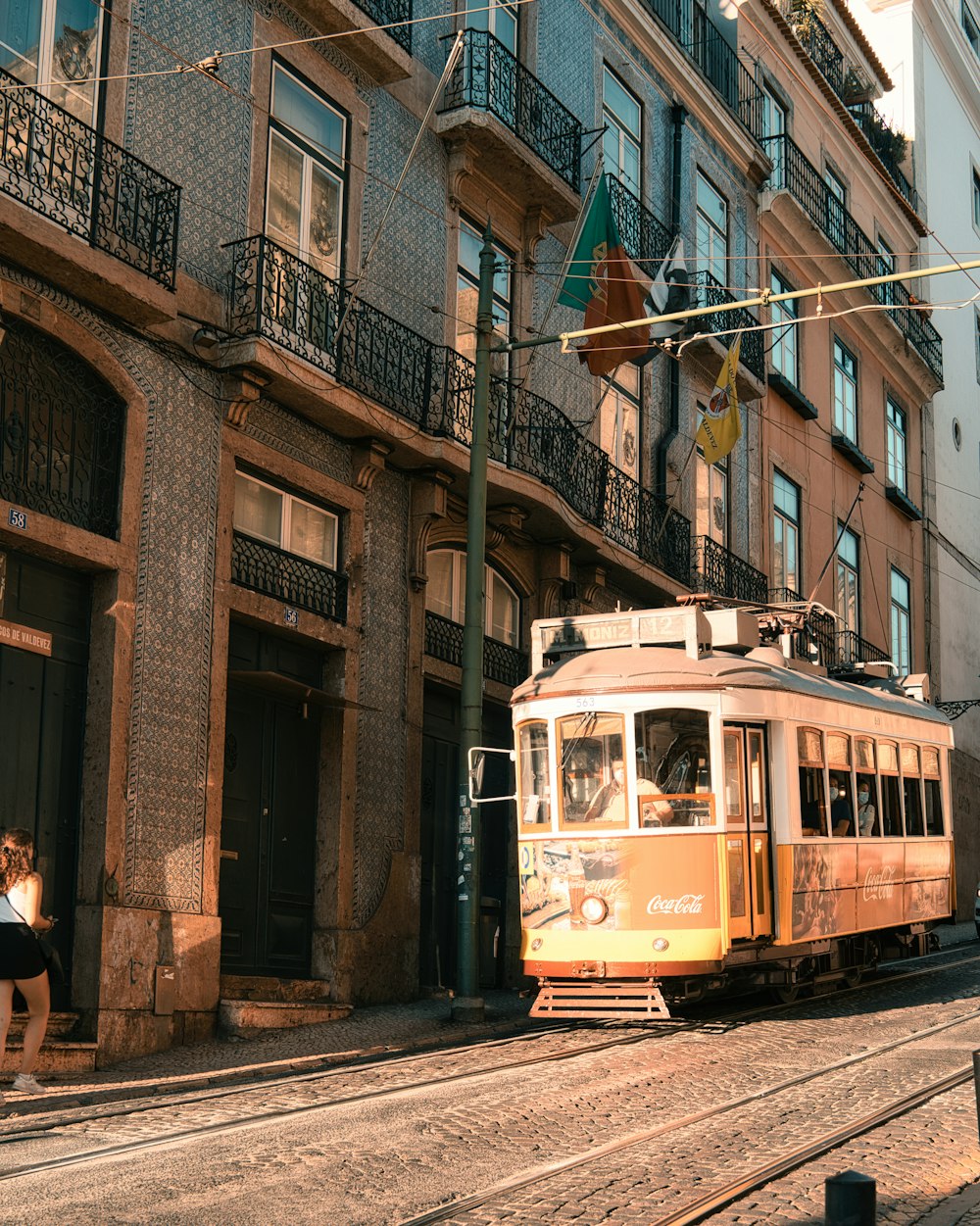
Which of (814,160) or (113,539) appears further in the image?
(814,160)

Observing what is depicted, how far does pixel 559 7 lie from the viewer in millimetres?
20703

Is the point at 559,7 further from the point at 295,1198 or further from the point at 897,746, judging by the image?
the point at 295,1198

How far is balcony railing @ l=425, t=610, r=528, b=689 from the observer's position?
694 inches

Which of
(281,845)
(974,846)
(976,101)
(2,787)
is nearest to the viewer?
(2,787)

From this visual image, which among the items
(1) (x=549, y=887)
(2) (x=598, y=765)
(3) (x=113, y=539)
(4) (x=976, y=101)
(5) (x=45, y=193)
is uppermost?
(4) (x=976, y=101)

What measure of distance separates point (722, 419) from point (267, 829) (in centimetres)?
938

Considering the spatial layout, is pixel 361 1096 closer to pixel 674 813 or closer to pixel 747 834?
pixel 674 813

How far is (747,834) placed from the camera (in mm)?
13234

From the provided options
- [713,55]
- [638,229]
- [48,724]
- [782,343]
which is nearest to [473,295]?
[638,229]

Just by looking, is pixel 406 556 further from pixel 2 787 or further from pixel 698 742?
pixel 2 787

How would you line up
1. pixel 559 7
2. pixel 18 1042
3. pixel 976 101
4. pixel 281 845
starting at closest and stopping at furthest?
1. pixel 18 1042
2. pixel 281 845
3. pixel 559 7
4. pixel 976 101

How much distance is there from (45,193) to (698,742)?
6.69 meters

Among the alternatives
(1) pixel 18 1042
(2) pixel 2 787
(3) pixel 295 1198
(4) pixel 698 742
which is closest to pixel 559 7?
(4) pixel 698 742

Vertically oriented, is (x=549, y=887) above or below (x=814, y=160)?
below
